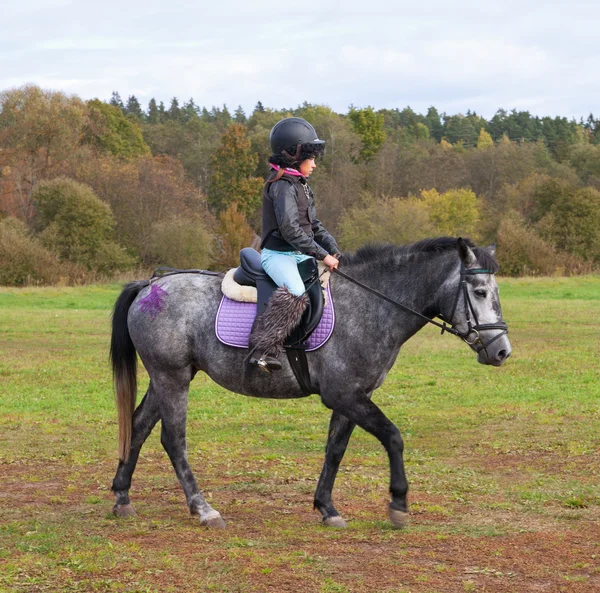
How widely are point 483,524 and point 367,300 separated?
6.92 feet

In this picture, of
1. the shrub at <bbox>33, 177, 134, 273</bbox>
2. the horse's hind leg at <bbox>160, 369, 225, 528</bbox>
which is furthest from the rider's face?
the shrub at <bbox>33, 177, 134, 273</bbox>

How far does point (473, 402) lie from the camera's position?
47.7 ft

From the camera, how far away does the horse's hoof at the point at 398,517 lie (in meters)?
7.09

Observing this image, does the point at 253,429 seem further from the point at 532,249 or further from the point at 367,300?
the point at 532,249

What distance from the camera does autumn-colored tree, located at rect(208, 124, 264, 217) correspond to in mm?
79250

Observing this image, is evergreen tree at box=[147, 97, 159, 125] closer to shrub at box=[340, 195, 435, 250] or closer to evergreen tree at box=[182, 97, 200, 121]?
evergreen tree at box=[182, 97, 200, 121]

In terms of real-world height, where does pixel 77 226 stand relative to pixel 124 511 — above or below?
above

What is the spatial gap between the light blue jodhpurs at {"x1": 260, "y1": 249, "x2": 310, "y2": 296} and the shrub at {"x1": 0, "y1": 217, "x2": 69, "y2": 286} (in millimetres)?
43080

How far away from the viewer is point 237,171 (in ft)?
263

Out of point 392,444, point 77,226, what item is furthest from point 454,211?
point 392,444

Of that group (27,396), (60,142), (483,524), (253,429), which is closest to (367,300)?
(483,524)

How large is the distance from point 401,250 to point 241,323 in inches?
60.5

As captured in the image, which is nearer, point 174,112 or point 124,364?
point 124,364

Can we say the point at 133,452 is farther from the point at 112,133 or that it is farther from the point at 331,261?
the point at 112,133
